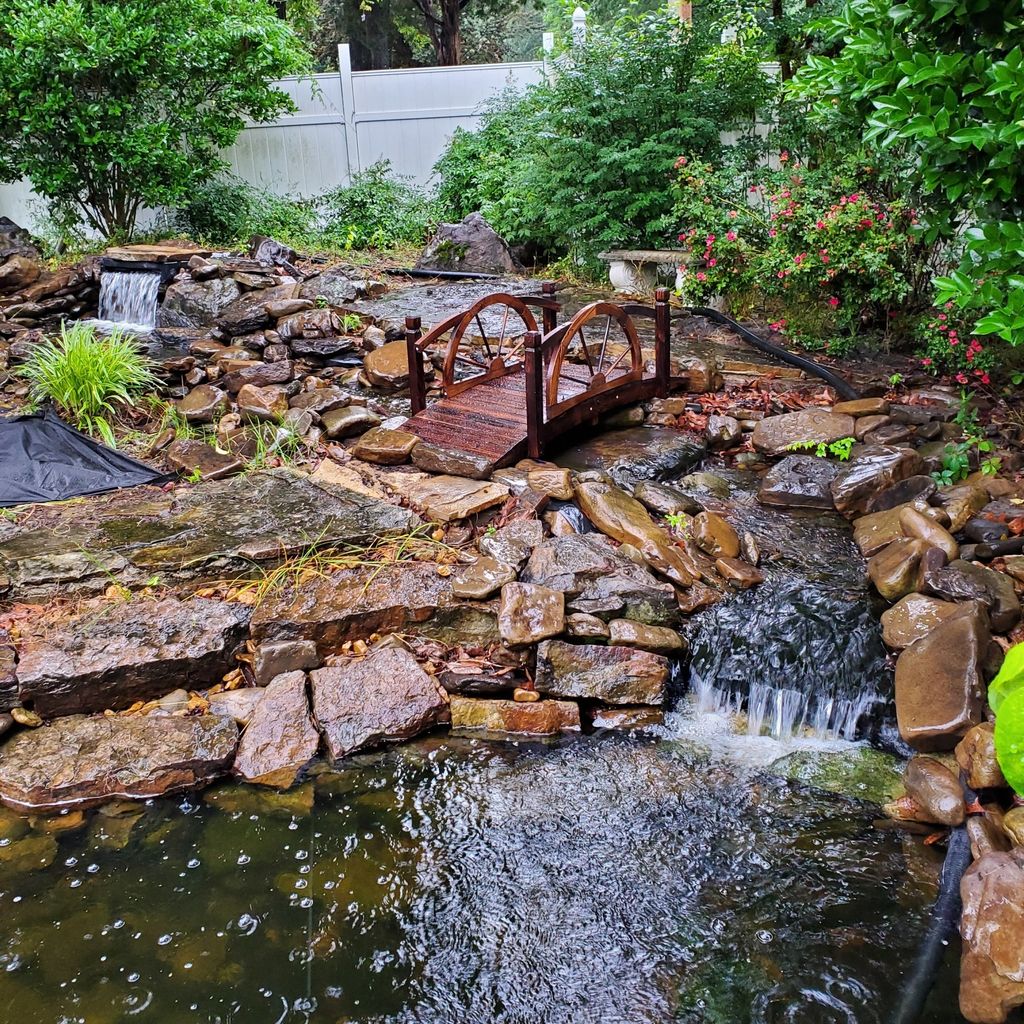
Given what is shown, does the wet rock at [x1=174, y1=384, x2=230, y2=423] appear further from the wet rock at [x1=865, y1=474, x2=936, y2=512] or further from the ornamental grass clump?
the wet rock at [x1=865, y1=474, x2=936, y2=512]

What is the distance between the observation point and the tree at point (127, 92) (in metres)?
9.52

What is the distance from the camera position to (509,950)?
9.87ft

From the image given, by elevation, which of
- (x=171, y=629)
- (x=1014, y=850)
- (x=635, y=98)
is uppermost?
(x=635, y=98)

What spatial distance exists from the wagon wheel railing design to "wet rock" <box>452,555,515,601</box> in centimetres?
160

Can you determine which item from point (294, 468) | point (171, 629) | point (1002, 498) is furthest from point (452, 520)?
point (1002, 498)

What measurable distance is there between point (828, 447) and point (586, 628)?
267 centimetres

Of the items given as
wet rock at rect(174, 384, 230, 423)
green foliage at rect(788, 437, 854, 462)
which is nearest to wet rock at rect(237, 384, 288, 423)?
wet rock at rect(174, 384, 230, 423)

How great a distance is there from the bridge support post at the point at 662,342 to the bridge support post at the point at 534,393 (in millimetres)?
1454

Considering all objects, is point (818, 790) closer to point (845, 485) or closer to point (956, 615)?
point (956, 615)

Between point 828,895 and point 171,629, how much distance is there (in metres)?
3.15

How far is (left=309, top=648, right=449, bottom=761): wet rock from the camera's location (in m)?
4.02

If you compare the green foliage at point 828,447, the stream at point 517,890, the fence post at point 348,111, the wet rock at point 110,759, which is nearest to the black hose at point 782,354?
the green foliage at point 828,447

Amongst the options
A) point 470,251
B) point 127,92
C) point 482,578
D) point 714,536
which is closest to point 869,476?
point 714,536

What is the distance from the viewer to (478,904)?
321 cm
